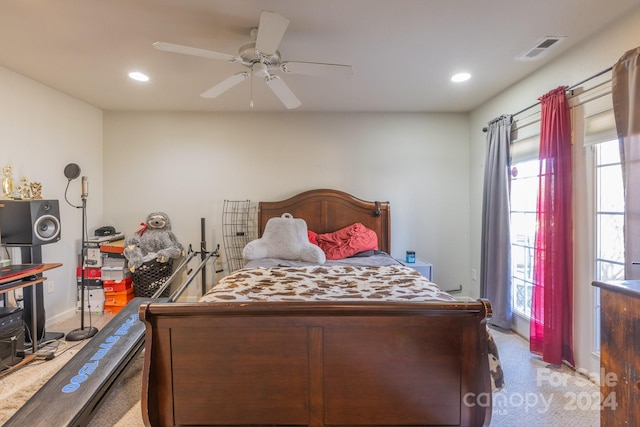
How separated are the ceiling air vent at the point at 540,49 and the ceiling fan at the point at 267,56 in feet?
4.95

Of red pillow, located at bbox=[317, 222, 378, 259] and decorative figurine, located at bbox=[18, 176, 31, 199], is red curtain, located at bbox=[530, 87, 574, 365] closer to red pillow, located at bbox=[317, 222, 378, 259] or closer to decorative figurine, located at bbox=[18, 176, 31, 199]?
red pillow, located at bbox=[317, 222, 378, 259]

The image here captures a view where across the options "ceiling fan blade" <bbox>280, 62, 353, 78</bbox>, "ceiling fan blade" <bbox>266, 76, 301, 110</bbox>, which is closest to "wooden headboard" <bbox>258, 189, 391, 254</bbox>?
"ceiling fan blade" <bbox>266, 76, 301, 110</bbox>

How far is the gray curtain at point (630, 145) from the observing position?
1.83 m

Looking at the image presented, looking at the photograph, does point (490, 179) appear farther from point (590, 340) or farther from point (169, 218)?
point (169, 218)

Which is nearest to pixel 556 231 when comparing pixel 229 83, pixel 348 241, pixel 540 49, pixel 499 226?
pixel 499 226

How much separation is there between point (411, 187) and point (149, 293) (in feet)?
11.6

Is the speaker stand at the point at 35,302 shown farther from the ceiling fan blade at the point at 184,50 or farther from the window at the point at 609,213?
the window at the point at 609,213

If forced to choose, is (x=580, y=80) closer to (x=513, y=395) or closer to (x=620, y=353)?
(x=620, y=353)

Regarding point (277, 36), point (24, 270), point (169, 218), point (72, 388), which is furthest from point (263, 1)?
point (169, 218)

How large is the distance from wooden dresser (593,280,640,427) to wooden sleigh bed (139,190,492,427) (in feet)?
1.74

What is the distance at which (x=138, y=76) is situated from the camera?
2926mm

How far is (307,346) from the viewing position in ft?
5.02

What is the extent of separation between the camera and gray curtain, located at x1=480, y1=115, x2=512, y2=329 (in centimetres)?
314

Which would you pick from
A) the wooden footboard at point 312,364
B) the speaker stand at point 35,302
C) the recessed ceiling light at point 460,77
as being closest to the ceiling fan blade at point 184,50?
the wooden footboard at point 312,364
